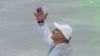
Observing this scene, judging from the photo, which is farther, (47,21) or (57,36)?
Result: (47,21)

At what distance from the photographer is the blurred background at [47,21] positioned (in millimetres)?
4754

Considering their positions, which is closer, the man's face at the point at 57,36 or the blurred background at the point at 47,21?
the man's face at the point at 57,36

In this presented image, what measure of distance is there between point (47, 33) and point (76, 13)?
127 inches

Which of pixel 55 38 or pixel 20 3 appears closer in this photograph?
pixel 55 38

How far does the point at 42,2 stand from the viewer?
21.7 feet

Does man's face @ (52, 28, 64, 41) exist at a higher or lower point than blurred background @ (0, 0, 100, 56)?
higher

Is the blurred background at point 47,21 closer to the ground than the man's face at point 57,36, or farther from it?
closer to the ground

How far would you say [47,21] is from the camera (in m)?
5.61

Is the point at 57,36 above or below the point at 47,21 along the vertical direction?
above

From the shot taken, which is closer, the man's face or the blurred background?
the man's face

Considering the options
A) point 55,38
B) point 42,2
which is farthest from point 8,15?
point 55,38

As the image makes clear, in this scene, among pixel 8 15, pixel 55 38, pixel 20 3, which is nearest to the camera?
pixel 55 38

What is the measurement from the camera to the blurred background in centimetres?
475

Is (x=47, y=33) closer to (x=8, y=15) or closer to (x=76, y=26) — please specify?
(x=76, y=26)
